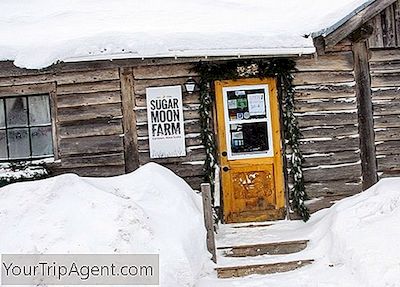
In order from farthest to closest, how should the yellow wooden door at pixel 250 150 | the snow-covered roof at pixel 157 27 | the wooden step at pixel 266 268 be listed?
the yellow wooden door at pixel 250 150 < the snow-covered roof at pixel 157 27 < the wooden step at pixel 266 268

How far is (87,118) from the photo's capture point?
8734 millimetres

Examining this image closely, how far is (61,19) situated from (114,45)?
2.02 m

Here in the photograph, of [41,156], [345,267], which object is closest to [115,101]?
[41,156]

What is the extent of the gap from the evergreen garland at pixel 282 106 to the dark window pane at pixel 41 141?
256cm

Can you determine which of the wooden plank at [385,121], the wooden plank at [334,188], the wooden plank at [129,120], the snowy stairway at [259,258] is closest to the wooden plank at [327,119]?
the wooden plank at [385,121]

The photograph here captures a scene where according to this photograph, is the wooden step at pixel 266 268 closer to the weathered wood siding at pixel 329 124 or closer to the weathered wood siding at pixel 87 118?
the weathered wood siding at pixel 329 124

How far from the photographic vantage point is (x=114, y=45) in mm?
8227

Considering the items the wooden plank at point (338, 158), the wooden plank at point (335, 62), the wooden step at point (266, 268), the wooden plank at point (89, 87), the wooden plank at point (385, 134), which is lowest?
the wooden step at point (266, 268)

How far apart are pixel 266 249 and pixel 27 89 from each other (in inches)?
183

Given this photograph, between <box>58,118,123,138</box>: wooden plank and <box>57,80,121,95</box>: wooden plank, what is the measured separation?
20.1 inches

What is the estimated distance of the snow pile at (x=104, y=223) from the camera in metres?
5.27

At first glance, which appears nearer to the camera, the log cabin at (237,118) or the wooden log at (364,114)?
the log cabin at (237,118)

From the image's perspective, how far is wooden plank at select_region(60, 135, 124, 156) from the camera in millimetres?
8711

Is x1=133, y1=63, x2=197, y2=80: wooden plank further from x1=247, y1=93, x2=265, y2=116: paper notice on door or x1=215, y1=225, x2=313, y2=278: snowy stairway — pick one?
x1=215, y1=225, x2=313, y2=278: snowy stairway
